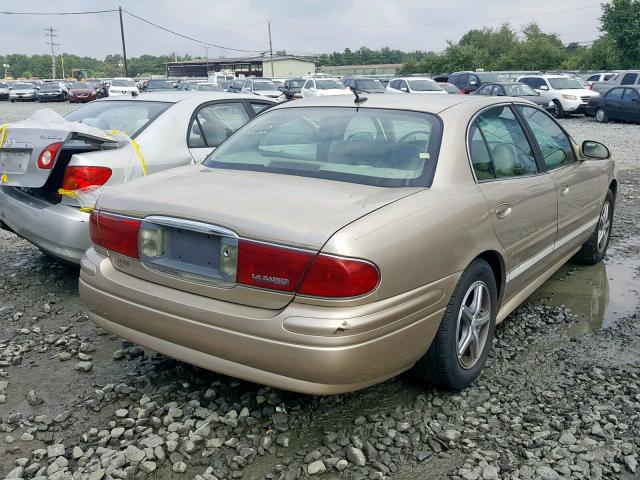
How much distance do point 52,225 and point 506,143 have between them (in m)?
3.17

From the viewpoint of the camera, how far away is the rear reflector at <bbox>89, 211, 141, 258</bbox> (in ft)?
9.96

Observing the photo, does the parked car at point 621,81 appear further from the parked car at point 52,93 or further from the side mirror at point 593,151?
the parked car at point 52,93

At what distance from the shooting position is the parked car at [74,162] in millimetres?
4527

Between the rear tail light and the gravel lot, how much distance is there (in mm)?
770

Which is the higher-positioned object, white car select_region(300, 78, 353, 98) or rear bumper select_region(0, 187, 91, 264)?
white car select_region(300, 78, 353, 98)

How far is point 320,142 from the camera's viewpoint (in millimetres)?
3584

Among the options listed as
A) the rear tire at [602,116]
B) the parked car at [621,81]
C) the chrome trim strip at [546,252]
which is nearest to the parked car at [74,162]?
the chrome trim strip at [546,252]

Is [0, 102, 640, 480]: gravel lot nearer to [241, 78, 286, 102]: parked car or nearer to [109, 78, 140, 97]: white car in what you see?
[241, 78, 286, 102]: parked car

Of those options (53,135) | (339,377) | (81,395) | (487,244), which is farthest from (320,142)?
(53,135)

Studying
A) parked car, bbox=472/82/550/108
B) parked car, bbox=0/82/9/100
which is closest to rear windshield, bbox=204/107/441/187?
parked car, bbox=472/82/550/108

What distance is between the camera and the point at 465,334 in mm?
3330

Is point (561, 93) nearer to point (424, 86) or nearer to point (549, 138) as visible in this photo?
point (424, 86)

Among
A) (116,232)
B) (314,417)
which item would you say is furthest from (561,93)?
(116,232)

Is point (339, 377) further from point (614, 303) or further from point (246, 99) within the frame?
point (246, 99)
